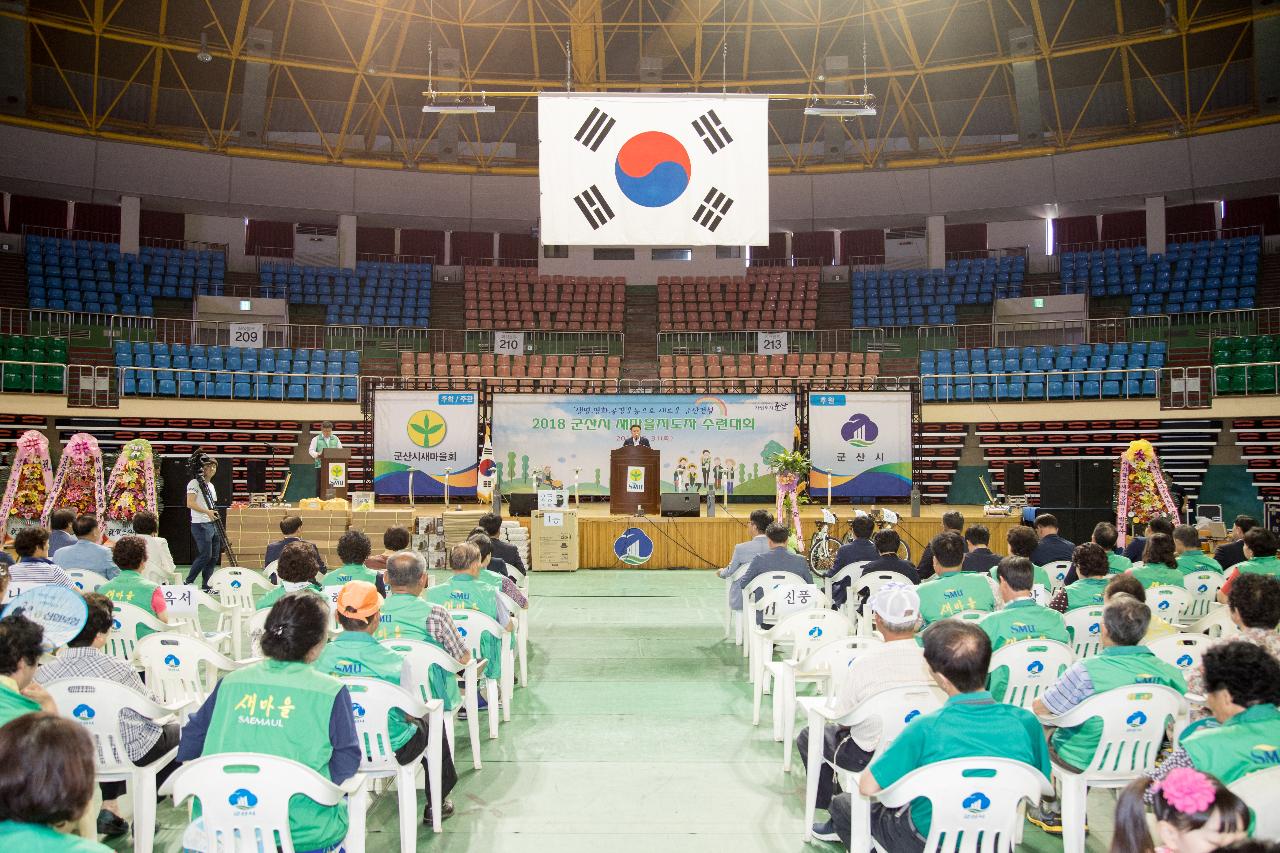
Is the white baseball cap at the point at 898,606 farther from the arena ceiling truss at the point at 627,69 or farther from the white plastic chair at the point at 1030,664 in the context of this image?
the arena ceiling truss at the point at 627,69

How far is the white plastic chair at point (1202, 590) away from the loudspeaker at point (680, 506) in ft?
23.6

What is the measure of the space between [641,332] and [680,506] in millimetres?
11881

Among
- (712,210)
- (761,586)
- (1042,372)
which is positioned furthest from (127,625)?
(1042,372)

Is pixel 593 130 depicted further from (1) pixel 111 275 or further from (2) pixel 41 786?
(1) pixel 111 275

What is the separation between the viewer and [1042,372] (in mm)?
18578

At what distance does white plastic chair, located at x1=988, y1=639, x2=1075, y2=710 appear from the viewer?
462 cm

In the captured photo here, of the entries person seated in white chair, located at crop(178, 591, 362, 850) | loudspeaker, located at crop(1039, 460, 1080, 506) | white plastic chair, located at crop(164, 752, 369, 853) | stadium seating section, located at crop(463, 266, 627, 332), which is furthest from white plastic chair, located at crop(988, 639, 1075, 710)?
stadium seating section, located at crop(463, 266, 627, 332)

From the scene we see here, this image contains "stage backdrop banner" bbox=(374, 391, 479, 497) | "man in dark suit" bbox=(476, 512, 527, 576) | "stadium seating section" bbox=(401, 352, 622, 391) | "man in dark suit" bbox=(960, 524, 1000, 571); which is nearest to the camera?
"man in dark suit" bbox=(960, 524, 1000, 571)

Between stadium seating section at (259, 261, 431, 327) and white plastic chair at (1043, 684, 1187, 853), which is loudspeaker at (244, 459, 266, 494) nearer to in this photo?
stadium seating section at (259, 261, 431, 327)

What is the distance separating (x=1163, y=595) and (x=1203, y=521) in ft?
27.7

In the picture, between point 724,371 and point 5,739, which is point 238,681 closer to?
point 5,739

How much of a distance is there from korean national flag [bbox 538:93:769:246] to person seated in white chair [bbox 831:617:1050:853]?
22.9 feet

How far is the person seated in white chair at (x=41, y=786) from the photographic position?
1.87 metres

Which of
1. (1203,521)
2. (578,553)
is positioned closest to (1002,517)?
(1203,521)
